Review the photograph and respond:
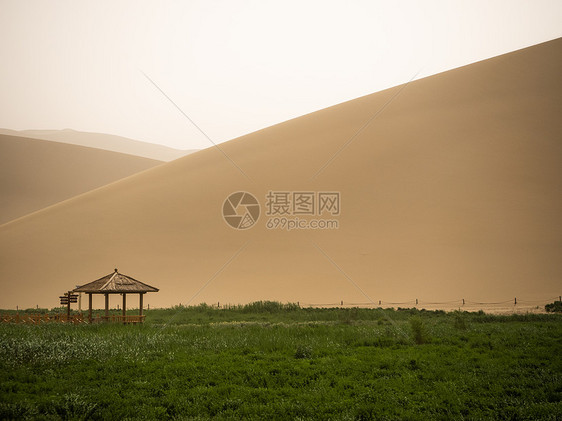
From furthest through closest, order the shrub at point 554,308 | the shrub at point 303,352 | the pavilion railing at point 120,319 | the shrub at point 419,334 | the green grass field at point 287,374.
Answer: the shrub at point 554,308 < the pavilion railing at point 120,319 < the shrub at point 419,334 < the shrub at point 303,352 < the green grass field at point 287,374

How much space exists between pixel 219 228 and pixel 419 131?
19.2 m

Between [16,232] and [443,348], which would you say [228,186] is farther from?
[443,348]

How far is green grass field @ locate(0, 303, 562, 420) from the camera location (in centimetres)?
809

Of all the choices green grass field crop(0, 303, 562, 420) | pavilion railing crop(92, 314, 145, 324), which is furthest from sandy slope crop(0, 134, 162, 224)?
green grass field crop(0, 303, 562, 420)

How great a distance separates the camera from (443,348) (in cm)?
1252

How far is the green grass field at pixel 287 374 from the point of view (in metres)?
8.09

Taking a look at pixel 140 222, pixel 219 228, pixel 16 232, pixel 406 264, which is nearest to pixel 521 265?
pixel 406 264

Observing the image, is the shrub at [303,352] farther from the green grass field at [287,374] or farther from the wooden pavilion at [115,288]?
the wooden pavilion at [115,288]

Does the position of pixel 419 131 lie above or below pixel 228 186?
above

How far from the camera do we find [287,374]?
405 inches

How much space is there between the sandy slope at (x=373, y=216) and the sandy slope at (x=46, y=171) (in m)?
33.5

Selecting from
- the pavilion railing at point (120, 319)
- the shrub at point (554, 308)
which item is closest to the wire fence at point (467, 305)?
the shrub at point (554, 308)
